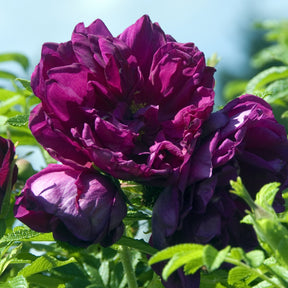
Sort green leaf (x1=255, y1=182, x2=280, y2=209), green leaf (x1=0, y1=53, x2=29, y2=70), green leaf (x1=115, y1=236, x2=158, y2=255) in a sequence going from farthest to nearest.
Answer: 1. green leaf (x1=0, y1=53, x2=29, y2=70)
2. green leaf (x1=115, y1=236, x2=158, y2=255)
3. green leaf (x1=255, y1=182, x2=280, y2=209)

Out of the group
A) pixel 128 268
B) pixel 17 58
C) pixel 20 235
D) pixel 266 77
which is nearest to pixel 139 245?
pixel 128 268

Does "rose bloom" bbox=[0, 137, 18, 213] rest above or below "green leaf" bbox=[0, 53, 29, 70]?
above

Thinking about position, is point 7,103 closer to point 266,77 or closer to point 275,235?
point 266,77

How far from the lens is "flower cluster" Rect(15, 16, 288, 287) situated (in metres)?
0.91

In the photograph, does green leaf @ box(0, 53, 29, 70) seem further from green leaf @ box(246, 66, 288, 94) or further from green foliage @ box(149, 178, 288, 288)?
green foliage @ box(149, 178, 288, 288)

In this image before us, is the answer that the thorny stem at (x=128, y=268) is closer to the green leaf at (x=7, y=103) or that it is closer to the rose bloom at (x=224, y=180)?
the rose bloom at (x=224, y=180)

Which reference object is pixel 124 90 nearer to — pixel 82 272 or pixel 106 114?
pixel 106 114

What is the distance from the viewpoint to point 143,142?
1007 millimetres

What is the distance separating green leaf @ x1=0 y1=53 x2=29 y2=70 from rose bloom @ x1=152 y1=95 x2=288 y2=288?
1159 millimetres

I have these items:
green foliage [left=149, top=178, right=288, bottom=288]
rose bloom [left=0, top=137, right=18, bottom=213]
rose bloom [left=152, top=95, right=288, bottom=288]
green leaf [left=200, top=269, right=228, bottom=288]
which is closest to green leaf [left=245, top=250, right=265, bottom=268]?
green foliage [left=149, top=178, right=288, bottom=288]

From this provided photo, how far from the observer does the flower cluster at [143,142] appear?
2.98 feet

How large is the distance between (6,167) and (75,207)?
0.24 m

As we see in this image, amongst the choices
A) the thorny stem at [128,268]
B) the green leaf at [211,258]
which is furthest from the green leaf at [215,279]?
the green leaf at [211,258]

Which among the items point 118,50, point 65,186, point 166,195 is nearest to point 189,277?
point 166,195
